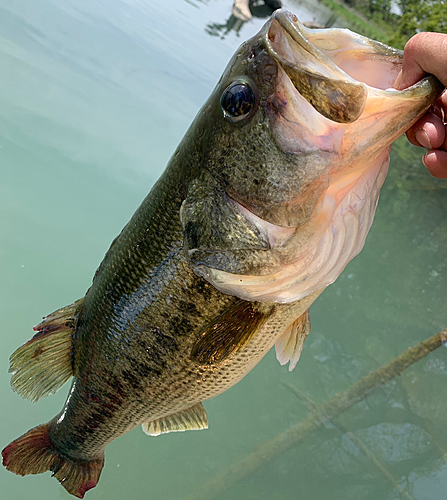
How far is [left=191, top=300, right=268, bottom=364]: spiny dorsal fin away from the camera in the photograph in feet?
4.09

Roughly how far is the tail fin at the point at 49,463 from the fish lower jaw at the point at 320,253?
4.28 feet

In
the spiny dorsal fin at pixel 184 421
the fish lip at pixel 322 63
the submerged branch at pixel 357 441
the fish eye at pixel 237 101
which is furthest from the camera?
the submerged branch at pixel 357 441

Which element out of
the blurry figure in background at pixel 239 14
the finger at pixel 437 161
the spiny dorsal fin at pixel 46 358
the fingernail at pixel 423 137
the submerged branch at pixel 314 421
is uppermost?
the fingernail at pixel 423 137

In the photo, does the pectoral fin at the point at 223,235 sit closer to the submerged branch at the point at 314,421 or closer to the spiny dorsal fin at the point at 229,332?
the spiny dorsal fin at the point at 229,332

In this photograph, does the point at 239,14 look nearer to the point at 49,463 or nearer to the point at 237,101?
the point at 237,101

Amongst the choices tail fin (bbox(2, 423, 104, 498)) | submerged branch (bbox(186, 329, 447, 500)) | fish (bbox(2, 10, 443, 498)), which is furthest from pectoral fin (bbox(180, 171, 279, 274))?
submerged branch (bbox(186, 329, 447, 500))

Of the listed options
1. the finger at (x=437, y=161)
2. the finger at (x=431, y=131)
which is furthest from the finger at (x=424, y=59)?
the finger at (x=437, y=161)

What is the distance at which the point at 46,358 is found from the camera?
64.1 inches

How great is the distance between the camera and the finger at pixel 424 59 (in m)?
1.02

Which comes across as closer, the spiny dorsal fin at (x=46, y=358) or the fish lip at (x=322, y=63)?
the fish lip at (x=322, y=63)

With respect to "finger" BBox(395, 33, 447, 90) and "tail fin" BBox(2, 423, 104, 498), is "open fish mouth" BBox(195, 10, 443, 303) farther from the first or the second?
"tail fin" BBox(2, 423, 104, 498)

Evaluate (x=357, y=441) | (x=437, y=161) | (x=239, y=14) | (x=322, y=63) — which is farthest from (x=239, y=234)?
(x=239, y=14)

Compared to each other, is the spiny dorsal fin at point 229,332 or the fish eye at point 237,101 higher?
the fish eye at point 237,101

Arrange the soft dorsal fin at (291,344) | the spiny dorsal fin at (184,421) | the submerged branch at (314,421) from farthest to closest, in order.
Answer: the submerged branch at (314,421) < the spiny dorsal fin at (184,421) < the soft dorsal fin at (291,344)
